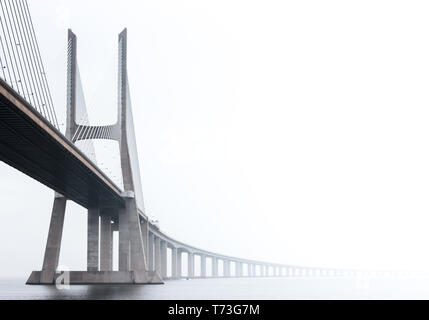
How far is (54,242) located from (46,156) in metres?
18.6

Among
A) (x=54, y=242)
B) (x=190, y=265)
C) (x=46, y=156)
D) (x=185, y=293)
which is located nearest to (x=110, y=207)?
(x=54, y=242)

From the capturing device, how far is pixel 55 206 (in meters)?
66.4

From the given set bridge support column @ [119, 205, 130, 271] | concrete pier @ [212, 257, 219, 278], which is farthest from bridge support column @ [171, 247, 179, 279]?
bridge support column @ [119, 205, 130, 271]

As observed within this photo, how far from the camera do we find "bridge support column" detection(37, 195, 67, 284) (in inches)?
2552

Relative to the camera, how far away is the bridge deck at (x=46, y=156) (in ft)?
117

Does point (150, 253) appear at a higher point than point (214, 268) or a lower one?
lower

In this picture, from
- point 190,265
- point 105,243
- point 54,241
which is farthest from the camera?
point 190,265

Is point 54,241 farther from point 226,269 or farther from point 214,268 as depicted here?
point 226,269

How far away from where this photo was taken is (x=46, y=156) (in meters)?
48.0

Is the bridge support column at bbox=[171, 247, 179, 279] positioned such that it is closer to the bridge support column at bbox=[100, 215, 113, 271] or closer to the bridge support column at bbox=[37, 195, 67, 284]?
the bridge support column at bbox=[100, 215, 113, 271]

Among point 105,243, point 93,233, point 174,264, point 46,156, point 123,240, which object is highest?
point 46,156

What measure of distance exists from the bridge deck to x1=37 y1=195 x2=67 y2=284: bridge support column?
48.8 inches
